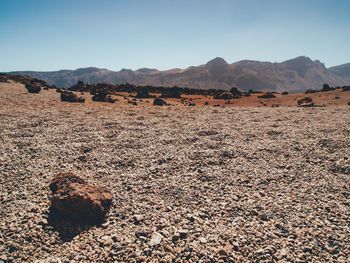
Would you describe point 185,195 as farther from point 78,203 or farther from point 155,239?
point 78,203

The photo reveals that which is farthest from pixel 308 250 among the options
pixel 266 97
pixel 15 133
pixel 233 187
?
pixel 266 97

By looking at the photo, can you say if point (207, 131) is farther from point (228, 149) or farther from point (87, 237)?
point (87, 237)

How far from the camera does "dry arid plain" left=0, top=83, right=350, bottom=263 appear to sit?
459 cm

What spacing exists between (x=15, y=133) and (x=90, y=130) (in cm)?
422

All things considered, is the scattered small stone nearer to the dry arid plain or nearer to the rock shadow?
the dry arid plain

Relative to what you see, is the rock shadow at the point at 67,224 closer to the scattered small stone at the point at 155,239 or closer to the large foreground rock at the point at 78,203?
the large foreground rock at the point at 78,203

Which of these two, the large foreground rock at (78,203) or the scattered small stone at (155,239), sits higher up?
the large foreground rock at (78,203)

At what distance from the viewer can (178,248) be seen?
4648 millimetres

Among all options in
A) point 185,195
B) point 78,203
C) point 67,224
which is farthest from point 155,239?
point 67,224

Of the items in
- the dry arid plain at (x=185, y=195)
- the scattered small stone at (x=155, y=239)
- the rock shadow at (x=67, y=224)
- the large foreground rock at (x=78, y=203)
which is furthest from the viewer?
the large foreground rock at (x=78, y=203)

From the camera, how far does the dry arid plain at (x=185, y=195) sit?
181 inches

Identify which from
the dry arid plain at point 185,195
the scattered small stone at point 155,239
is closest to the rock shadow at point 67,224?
the dry arid plain at point 185,195

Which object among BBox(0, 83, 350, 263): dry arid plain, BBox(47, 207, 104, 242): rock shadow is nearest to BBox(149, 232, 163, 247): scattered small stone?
BBox(0, 83, 350, 263): dry arid plain

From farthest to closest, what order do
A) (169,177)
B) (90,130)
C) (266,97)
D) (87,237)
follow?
(266,97)
(90,130)
(169,177)
(87,237)
